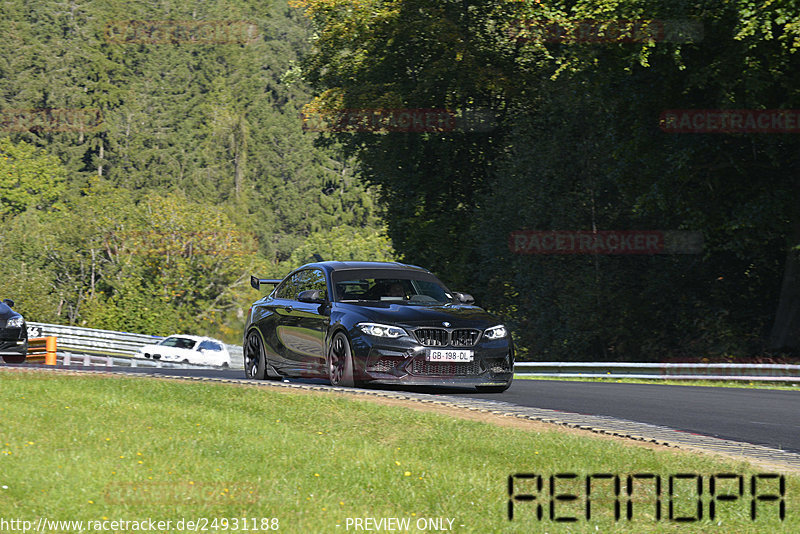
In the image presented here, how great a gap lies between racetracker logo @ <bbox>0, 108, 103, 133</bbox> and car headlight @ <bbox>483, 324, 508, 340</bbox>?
137428 mm

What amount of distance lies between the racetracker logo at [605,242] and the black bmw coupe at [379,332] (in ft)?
55.8

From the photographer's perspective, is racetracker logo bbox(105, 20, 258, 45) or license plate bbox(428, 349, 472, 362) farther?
racetracker logo bbox(105, 20, 258, 45)

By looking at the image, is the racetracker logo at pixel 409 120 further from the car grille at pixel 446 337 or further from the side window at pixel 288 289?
the car grille at pixel 446 337

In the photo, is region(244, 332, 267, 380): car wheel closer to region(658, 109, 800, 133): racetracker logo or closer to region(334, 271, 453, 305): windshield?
region(334, 271, 453, 305): windshield

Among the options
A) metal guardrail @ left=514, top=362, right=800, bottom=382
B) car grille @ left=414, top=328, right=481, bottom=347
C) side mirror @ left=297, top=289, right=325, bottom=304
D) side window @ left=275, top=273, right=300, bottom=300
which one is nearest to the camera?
car grille @ left=414, top=328, right=481, bottom=347

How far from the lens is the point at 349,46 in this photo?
43.3 m

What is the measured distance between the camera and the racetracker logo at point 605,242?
3303 centimetres

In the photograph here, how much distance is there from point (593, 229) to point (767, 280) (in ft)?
21.7

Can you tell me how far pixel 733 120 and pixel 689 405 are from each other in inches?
459

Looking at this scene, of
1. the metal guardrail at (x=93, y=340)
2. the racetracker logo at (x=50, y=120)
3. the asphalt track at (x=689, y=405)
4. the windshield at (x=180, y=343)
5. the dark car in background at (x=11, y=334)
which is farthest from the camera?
the racetracker logo at (x=50, y=120)

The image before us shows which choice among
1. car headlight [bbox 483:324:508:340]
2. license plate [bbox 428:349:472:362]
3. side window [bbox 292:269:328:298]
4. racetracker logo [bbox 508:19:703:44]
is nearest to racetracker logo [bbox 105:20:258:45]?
racetracker logo [bbox 508:19:703:44]

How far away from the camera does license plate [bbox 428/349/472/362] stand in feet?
48.5

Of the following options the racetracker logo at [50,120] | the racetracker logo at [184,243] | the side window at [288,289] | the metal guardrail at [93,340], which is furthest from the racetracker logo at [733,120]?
the racetracker logo at [50,120]

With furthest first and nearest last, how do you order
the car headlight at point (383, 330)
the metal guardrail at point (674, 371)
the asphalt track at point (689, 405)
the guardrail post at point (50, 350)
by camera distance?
the guardrail post at point (50, 350) → the metal guardrail at point (674, 371) → the car headlight at point (383, 330) → the asphalt track at point (689, 405)
